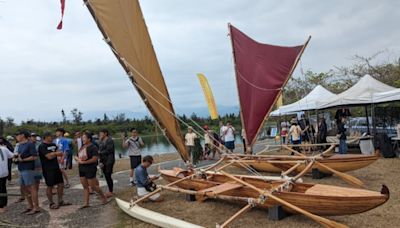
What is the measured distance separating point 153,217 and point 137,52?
2.89 m

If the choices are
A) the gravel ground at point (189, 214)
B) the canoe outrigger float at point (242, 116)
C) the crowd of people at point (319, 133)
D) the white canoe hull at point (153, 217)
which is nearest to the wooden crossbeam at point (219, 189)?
the canoe outrigger float at point (242, 116)

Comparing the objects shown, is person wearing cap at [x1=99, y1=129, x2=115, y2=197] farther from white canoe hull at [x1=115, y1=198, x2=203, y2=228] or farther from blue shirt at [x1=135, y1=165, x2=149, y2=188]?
white canoe hull at [x1=115, y1=198, x2=203, y2=228]

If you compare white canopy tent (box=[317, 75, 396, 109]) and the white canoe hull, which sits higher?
white canopy tent (box=[317, 75, 396, 109])

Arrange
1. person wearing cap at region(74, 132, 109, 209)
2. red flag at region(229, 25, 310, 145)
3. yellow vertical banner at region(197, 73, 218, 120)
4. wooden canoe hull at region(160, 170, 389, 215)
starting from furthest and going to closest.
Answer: yellow vertical banner at region(197, 73, 218, 120)
red flag at region(229, 25, 310, 145)
person wearing cap at region(74, 132, 109, 209)
wooden canoe hull at region(160, 170, 389, 215)

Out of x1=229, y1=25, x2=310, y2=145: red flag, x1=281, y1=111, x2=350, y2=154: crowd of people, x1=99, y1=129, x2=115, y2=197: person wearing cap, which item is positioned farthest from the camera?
x1=281, y1=111, x2=350, y2=154: crowd of people

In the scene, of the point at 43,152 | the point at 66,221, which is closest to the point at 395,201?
the point at 66,221

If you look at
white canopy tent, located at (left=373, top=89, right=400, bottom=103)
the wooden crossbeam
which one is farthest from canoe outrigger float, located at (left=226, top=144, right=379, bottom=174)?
white canopy tent, located at (left=373, top=89, right=400, bottom=103)

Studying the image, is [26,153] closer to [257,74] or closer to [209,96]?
[257,74]

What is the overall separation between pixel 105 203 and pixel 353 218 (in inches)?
175

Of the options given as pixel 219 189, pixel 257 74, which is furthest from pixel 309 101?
pixel 219 189

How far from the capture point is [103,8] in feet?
18.7

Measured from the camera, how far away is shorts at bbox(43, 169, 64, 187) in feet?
20.7

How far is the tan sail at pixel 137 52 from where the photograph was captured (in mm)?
5722

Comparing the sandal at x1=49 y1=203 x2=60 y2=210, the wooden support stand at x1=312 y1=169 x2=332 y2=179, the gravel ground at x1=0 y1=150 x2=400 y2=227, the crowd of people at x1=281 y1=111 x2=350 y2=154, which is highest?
the crowd of people at x1=281 y1=111 x2=350 y2=154
